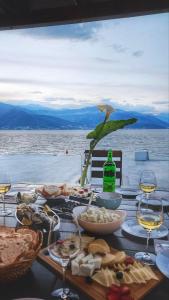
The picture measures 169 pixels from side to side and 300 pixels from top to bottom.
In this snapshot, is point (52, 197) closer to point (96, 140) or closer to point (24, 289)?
point (96, 140)

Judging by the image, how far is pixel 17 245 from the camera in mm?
686

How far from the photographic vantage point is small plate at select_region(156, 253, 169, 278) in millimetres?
673

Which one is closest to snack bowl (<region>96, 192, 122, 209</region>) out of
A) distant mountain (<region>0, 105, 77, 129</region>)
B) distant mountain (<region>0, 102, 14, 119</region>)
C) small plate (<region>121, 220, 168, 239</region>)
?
small plate (<region>121, 220, 168, 239</region>)

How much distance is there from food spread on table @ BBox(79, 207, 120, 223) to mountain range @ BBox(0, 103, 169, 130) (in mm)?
30310

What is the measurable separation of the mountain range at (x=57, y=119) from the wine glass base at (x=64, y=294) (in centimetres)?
3070

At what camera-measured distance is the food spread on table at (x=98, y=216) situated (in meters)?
0.93

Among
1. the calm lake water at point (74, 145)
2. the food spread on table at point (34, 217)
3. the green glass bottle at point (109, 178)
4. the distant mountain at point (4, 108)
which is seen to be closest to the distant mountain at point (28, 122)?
the distant mountain at point (4, 108)

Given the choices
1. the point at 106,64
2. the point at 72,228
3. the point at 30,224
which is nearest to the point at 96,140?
the point at 72,228

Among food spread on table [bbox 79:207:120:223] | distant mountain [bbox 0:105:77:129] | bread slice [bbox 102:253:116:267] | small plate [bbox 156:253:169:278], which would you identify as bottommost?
small plate [bbox 156:253:169:278]

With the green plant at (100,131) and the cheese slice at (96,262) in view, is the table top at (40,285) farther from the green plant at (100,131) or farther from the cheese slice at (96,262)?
the green plant at (100,131)

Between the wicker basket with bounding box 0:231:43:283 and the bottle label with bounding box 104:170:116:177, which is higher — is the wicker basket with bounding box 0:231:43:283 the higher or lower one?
A: the lower one

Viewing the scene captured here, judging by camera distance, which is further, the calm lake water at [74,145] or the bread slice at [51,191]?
the calm lake water at [74,145]

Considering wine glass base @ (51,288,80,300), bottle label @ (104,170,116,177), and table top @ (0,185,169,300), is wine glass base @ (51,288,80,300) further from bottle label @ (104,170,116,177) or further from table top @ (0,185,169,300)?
bottle label @ (104,170,116,177)

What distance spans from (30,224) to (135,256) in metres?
0.37
